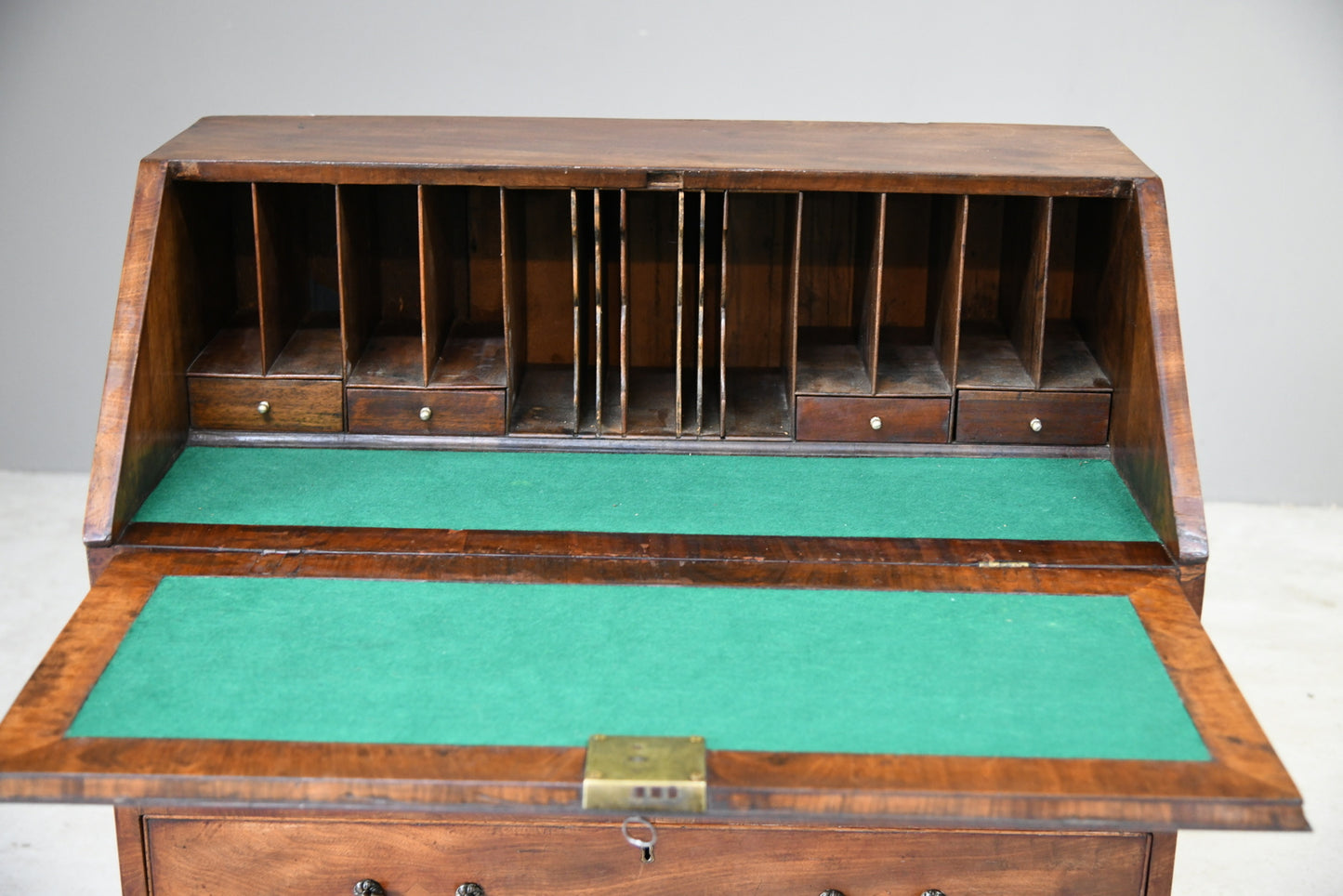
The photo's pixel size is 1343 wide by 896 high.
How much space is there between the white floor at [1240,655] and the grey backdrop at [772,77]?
74 cm

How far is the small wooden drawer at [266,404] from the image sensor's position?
2719 mm

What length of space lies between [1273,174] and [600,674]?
10.6 ft

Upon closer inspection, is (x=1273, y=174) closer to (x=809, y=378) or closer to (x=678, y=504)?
(x=809, y=378)

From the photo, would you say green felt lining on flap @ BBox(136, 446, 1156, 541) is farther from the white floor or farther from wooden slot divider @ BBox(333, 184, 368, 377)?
the white floor

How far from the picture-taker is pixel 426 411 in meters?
2.72

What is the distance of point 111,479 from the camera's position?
236 centimetres

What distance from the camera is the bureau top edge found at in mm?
2562

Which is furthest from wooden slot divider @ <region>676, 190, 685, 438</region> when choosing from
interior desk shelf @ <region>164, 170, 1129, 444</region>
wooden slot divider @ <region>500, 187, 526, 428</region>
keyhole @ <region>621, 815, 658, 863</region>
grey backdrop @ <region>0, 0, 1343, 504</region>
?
grey backdrop @ <region>0, 0, 1343, 504</region>

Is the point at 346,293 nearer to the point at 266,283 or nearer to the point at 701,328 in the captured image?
the point at 266,283

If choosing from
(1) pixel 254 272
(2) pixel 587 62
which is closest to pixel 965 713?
(1) pixel 254 272

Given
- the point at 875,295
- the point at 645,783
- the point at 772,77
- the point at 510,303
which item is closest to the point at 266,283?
the point at 510,303

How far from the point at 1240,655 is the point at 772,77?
6.59ft

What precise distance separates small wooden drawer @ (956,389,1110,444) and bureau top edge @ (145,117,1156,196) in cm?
36

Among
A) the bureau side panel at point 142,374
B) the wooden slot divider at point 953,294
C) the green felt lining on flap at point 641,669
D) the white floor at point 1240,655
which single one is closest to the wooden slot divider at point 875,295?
the wooden slot divider at point 953,294
